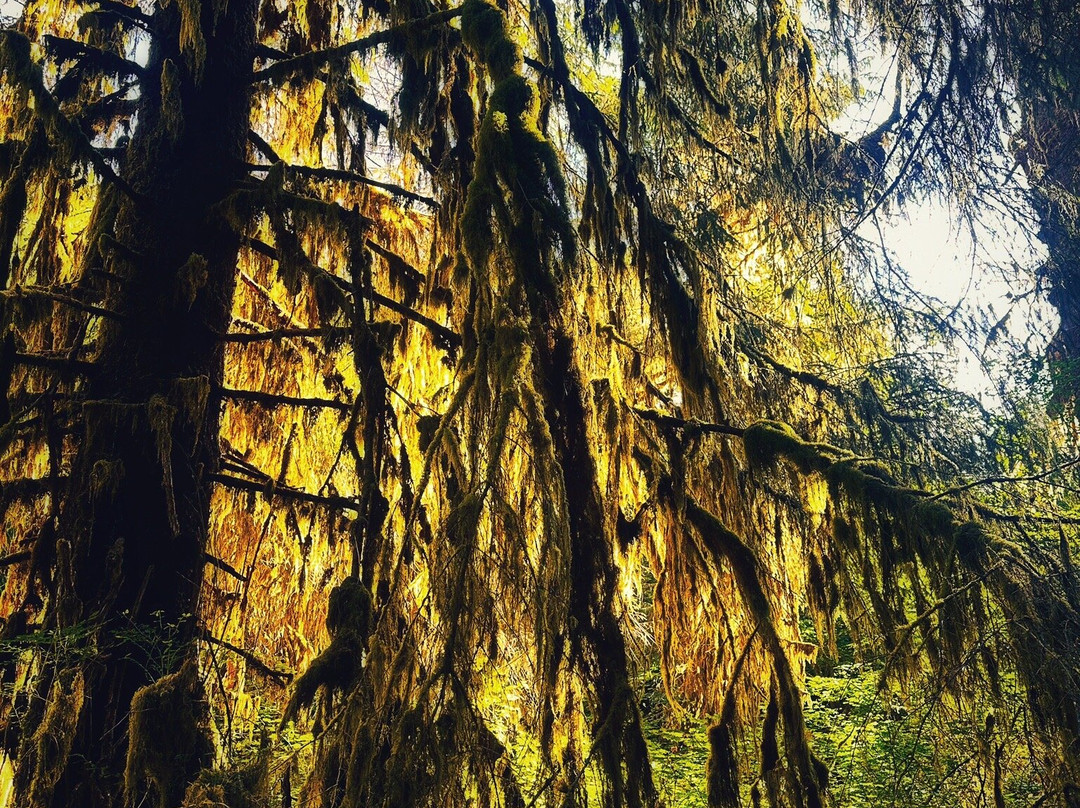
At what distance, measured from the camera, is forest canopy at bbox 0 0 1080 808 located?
2.09 meters

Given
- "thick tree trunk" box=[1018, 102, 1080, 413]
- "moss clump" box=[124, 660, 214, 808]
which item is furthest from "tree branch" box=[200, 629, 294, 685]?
"thick tree trunk" box=[1018, 102, 1080, 413]

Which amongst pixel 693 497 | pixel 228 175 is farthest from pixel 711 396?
pixel 228 175

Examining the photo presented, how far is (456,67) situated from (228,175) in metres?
1.30

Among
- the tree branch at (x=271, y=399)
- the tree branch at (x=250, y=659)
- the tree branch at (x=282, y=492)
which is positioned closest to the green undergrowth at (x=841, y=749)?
the tree branch at (x=250, y=659)

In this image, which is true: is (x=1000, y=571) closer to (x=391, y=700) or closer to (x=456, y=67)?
(x=391, y=700)

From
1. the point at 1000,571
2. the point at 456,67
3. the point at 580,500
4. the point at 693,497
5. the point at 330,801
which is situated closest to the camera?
the point at 330,801

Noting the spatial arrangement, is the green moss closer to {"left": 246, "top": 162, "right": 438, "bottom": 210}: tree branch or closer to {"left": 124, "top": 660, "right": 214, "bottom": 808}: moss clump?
{"left": 246, "top": 162, "right": 438, "bottom": 210}: tree branch

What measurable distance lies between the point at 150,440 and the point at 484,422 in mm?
1830

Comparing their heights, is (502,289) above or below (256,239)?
below

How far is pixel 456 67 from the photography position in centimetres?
305

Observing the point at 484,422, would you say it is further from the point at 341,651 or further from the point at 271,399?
the point at 271,399

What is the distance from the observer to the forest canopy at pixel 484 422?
209 cm

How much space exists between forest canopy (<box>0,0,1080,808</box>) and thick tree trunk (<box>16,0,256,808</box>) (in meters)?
0.02

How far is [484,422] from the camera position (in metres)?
2.09
